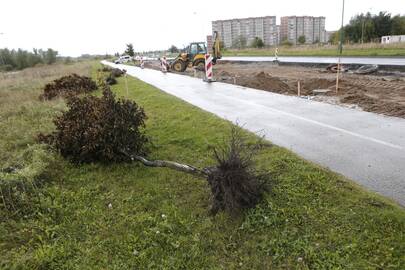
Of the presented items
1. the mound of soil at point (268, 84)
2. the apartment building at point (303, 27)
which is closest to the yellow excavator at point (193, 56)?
the mound of soil at point (268, 84)

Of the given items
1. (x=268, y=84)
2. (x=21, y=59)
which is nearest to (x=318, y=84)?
(x=268, y=84)

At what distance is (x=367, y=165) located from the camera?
5066mm

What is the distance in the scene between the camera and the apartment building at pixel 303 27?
353 ft

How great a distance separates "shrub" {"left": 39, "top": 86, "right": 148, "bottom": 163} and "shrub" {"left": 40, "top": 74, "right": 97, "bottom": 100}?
9.99 meters

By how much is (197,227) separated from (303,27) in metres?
118

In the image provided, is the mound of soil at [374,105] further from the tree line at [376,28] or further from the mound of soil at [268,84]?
the tree line at [376,28]

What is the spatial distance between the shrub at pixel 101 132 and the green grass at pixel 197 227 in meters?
0.55

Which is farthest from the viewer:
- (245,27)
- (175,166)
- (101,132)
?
(245,27)

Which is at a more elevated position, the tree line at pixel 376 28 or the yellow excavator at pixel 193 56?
the tree line at pixel 376 28

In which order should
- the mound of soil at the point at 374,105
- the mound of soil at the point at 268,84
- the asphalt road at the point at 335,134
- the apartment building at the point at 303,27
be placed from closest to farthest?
the asphalt road at the point at 335,134
the mound of soil at the point at 374,105
the mound of soil at the point at 268,84
the apartment building at the point at 303,27

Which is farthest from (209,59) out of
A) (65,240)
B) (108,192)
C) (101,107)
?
(65,240)

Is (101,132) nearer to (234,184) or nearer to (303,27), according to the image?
(234,184)

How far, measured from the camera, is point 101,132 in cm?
543

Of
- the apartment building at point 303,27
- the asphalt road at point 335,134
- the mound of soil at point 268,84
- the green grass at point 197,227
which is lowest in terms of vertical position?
the green grass at point 197,227
